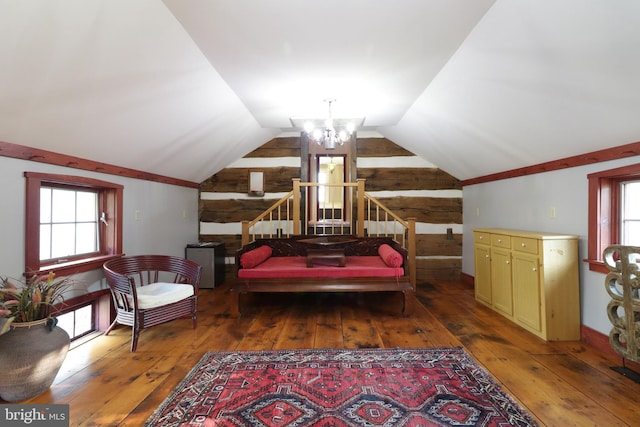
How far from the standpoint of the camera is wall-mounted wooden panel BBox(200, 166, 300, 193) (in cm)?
549

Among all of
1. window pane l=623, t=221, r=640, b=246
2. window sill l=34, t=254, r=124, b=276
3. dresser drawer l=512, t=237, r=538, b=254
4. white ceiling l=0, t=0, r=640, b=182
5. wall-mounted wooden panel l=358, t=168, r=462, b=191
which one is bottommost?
window sill l=34, t=254, r=124, b=276

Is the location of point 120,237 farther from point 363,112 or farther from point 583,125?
point 583,125

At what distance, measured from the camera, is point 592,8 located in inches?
65.6

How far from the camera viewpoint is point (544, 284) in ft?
9.39

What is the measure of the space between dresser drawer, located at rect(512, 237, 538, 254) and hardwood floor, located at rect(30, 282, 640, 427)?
84 centimetres

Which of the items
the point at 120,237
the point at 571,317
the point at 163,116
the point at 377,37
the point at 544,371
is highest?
the point at 377,37

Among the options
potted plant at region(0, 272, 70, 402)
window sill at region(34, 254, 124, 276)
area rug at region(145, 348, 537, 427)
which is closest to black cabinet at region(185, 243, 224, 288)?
window sill at region(34, 254, 124, 276)

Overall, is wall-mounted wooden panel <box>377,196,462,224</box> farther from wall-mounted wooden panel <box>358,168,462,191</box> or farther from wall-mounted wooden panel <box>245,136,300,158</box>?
wall-mounted wooden panel <box>245,136,300,158</box>

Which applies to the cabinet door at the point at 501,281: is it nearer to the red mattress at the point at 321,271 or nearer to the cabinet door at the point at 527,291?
the cabinet door at the point at 527,291

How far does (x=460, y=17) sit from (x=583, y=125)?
1.43 meters

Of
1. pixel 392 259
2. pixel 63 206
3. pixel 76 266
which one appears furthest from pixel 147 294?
pixel 392 259

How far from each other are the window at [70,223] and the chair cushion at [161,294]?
0.61m

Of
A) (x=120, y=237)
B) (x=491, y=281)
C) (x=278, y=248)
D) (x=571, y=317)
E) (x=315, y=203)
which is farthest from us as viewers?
(x=315, y=203)

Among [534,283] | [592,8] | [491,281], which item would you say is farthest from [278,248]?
[592,8]
